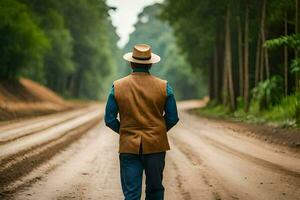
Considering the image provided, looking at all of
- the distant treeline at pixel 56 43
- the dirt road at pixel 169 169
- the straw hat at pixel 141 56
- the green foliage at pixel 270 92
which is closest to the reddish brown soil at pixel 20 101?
the distant treeline at pixel 56 43

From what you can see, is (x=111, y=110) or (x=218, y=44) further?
(x=218, y=44)

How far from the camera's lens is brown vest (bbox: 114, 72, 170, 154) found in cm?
564

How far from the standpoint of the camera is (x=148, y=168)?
5.70 m

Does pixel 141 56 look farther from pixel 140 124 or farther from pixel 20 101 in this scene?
pixel 20 101

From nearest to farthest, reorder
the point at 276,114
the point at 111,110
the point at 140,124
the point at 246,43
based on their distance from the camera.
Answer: the point at 140,124
the point at 111,110
the point at 276,114
the point at 246,43

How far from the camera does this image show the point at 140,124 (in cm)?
567

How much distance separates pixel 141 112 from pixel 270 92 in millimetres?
21634

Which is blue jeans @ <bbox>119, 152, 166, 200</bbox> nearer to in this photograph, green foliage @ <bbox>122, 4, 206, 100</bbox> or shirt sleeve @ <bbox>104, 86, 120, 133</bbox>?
shirt sleeve @ <bbox>104, 86, 120, 133</bbox>

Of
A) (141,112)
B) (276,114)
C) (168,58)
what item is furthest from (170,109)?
(168,58)

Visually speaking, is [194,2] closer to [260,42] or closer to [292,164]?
[260,42]

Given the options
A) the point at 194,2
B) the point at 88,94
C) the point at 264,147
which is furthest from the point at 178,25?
A: the point at 88,94

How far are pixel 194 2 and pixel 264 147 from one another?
18.7 m

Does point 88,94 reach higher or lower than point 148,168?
lower

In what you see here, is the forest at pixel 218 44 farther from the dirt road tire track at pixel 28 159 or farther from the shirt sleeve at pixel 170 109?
the shirt sleeve at pixel 170 109
